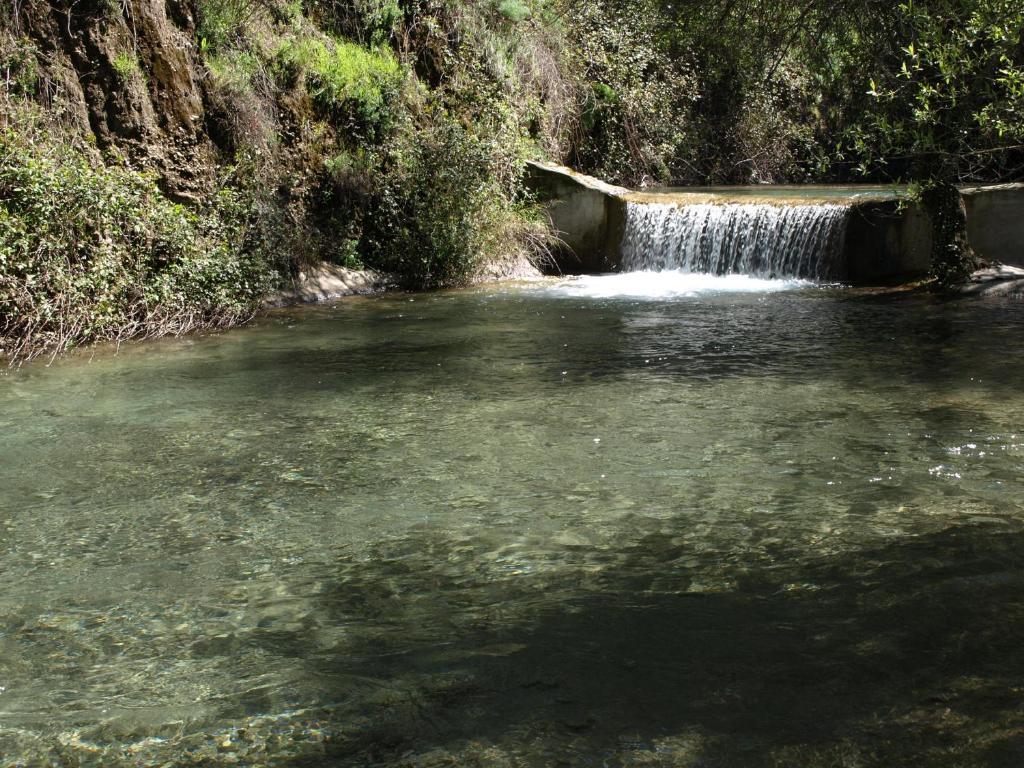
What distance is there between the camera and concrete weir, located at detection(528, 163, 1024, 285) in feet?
47.0

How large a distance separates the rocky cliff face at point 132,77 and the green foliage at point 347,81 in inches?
75.6

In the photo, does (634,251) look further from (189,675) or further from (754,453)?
(189,675)

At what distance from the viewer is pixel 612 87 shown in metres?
23.0

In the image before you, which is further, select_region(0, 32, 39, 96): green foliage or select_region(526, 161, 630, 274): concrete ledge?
select_region(526, 161, 630, 274): concrete ledge

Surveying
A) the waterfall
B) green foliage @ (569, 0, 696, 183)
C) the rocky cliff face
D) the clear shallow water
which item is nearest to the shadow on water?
the clear shallow water

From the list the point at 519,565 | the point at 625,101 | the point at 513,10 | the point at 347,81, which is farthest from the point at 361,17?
the point at 519,565

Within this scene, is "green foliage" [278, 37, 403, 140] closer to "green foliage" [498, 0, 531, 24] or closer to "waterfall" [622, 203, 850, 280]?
"green foliage" [498, 0, 531, 24]

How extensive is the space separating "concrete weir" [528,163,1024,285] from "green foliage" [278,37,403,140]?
9.46 feet

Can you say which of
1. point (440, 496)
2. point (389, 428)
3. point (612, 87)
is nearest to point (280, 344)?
point (389, 428)

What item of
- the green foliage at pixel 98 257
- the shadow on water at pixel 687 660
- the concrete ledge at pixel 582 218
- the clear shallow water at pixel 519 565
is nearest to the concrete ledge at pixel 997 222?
the concrete ledge at pixel 582 218

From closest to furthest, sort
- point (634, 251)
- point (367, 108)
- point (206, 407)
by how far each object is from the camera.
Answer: point (206, 407) → point (367, 108) → point (634, 251)

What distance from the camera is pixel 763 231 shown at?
15977mm

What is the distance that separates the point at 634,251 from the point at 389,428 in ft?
33.9

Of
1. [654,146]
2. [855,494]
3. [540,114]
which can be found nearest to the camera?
[855,494]
